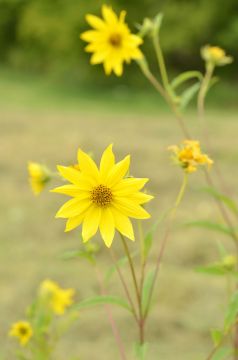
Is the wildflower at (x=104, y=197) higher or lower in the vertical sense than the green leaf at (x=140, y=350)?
higher

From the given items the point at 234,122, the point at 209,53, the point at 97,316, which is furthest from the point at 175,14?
the point at 209,53

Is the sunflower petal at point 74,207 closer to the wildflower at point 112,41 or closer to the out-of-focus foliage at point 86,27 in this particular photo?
the wildflower at point 112,41

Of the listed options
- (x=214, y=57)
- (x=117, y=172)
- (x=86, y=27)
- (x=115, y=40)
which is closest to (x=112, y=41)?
(x=115, y=40)

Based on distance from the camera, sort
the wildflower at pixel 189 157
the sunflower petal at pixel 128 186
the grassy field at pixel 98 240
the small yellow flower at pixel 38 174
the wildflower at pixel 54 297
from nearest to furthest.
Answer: the sunflower petal at pixel 128 186 < the wildflower at pixel 189 157 < the small yellow flower at pixel 38 174 < the wildflower at pixel 54 297 < the grassy field at pixel 98 240

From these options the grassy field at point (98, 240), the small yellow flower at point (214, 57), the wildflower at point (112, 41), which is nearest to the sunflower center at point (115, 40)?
the wildflower at point (112, 41)

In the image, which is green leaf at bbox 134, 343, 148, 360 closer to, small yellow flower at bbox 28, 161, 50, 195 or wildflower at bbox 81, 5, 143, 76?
small yellow flower at bbox 28, 161, 50, 195

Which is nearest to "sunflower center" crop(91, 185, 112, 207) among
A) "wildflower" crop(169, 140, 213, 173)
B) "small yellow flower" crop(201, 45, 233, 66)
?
"wildflower" crop(169, 140, 213, 173)

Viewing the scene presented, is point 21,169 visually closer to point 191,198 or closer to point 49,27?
point 191,198
